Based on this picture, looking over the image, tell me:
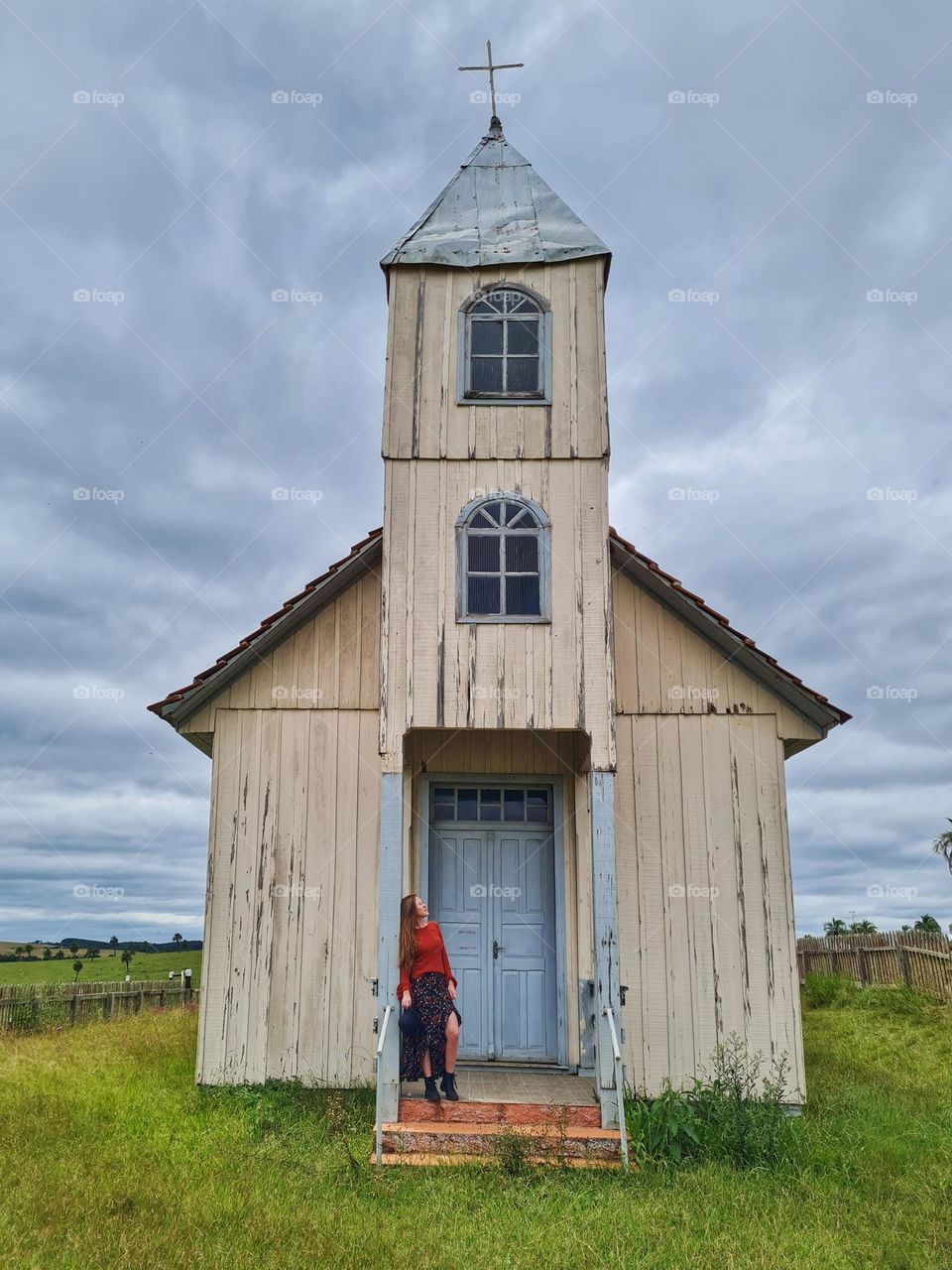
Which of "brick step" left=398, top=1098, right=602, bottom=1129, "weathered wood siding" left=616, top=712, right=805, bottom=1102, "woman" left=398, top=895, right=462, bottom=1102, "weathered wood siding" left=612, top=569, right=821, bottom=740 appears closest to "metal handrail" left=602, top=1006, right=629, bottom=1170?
"brick step" left=398, top=1098, right=602, bottom=1129

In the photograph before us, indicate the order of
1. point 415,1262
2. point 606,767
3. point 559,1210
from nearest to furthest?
point 415,1262, point 559,1210, point 606,767

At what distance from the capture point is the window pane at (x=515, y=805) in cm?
1088

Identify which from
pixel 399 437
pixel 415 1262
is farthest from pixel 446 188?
pixel 415 1262

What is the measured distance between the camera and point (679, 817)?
33.4 feet

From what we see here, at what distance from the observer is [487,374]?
10.1m

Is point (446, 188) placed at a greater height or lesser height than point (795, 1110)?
greater

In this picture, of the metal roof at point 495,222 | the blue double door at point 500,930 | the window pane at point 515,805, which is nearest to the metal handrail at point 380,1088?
the blue double door at point 500,930

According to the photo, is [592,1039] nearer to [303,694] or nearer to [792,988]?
[792,988]

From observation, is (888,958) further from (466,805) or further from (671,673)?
(466,805)

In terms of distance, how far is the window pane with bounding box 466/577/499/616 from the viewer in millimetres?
9430

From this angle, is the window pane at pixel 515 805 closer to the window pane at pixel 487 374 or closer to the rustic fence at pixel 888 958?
the window pane at pixel 487 374

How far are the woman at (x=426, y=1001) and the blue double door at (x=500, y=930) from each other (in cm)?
177

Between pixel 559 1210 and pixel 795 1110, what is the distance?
3.81 metres

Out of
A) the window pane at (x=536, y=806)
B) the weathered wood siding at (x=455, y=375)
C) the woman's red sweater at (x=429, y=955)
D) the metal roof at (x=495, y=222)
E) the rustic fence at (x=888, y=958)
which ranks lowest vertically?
the rustic fence at (x=888, y=958)
